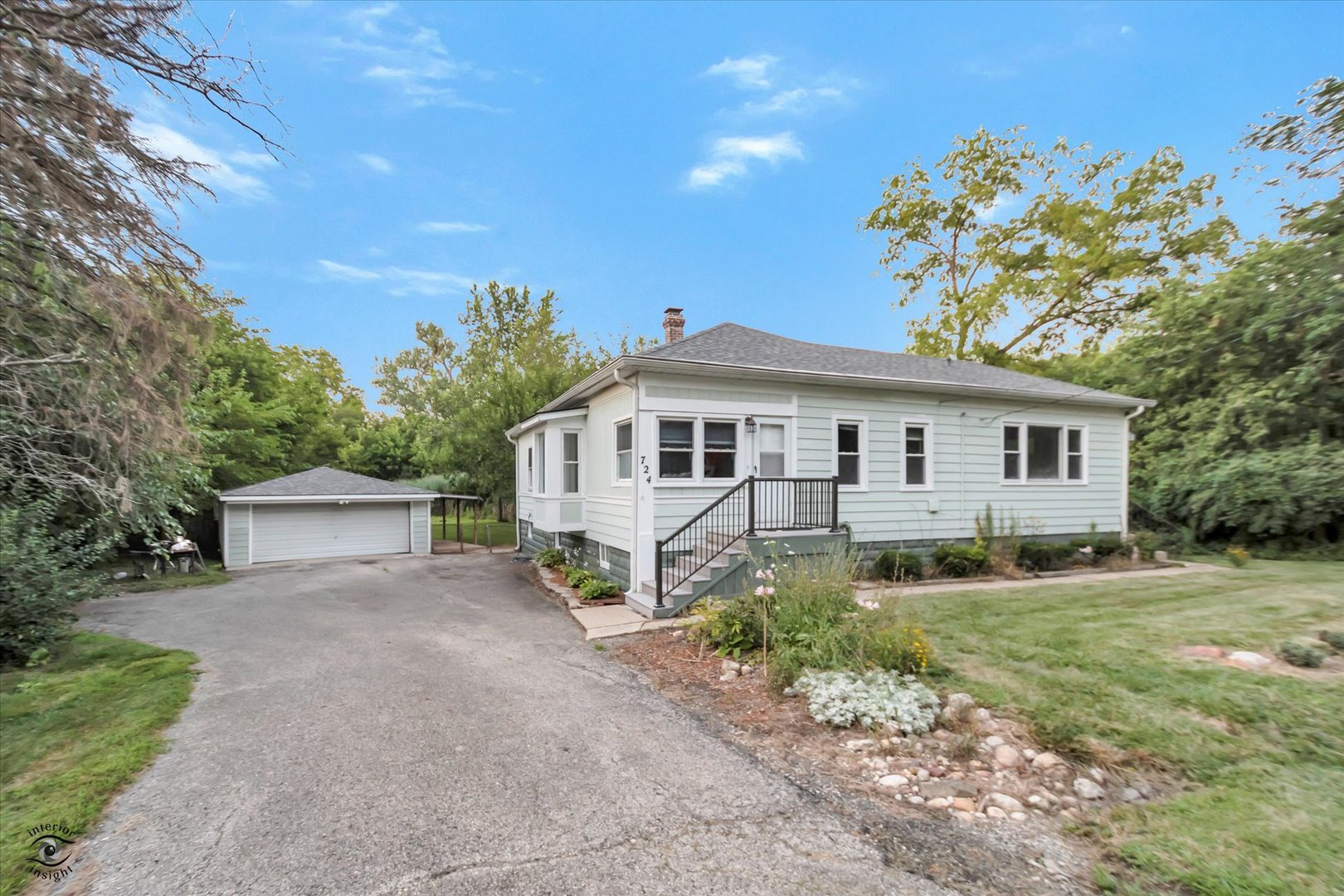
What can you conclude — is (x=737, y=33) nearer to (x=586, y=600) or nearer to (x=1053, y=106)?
(x=1053, y=106)

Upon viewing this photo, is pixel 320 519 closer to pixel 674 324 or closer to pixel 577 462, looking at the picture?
pixel 577 462

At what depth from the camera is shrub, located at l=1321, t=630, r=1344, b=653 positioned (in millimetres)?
5234

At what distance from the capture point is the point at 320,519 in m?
16.3

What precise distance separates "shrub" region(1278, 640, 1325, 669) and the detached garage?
18042 millimetres

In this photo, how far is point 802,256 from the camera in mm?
17844

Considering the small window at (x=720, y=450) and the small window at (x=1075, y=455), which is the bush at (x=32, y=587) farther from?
the small window at (x=1075, y=455)

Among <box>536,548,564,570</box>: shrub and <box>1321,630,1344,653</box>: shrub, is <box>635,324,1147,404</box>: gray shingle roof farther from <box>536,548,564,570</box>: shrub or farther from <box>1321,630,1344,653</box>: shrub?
<box>536,548,564,570</box>: shrub

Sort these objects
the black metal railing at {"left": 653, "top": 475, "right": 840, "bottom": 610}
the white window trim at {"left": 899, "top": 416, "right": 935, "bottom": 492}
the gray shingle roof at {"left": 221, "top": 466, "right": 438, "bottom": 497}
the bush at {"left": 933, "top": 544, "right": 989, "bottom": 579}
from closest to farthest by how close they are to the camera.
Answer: the black metal railing at {"left": 653, "top": 475, "right": 840, "bottom": 610}, the bush at {"left": 933, "top": 544, "right": 989, "bottom": 579}, the white window trim at {"left": 899, "top": 416, "right": 935, "bottom": 492}, the gray shingle roof at {"left": 221, "top": 466, "right": 438, "bottom": 497}

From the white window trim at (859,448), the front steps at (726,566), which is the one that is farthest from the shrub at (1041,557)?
the front steps at (726,566)

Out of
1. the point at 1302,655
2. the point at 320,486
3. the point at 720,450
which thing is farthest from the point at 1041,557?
the point at 320,486

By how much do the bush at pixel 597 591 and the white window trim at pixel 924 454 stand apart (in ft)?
18.6

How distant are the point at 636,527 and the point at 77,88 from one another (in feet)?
23.2

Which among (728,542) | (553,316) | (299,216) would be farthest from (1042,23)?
(553,316)

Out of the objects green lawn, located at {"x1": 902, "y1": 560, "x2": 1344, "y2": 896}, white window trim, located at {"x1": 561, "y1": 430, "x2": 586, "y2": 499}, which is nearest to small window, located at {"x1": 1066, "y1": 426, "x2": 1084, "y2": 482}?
green lawn, located at {"x1": 902, "y1": 560, "x2": 1344, "y2": 896}
